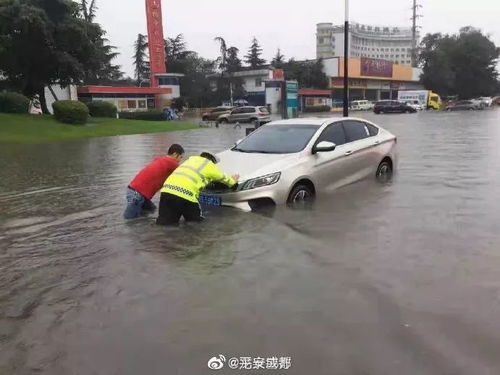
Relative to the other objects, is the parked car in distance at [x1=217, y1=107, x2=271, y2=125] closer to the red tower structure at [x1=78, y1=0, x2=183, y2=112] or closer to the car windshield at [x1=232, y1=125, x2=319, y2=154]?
the red tower structure at [x1=78, y1=0, x2=183, y2=112]

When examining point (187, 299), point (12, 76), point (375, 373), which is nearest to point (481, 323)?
point (375, 373)

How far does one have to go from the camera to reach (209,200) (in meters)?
7.15

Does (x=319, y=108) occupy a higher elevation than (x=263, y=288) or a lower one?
lower

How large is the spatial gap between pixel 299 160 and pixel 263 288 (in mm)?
3238

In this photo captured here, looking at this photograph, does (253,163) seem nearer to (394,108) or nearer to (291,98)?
(291,98)

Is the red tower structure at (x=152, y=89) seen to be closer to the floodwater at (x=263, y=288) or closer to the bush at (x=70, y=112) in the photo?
the bush at (x=70, y=112)

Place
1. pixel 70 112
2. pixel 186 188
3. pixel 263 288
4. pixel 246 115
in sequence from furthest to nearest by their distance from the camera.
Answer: pixel 246 115 < pixel 70 112 < pixel 186 188 < pixel 263 288

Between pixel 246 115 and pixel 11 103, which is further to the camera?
pixel 246 115

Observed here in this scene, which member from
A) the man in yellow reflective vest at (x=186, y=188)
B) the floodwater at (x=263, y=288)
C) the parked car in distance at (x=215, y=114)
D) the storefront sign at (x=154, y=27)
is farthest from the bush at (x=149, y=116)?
the man in yellow reflective vest at (x=186, y=188)

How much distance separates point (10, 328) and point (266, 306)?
6.45ft

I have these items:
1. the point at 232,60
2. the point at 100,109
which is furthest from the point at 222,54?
the point at 100,109

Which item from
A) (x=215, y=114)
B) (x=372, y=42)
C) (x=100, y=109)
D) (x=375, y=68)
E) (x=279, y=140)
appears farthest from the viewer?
(x=372, y=42)

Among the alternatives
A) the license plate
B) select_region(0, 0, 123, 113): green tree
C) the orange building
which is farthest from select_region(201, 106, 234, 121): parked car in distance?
the license plate

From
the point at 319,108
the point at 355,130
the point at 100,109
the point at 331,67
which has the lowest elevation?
the point at 319,108
